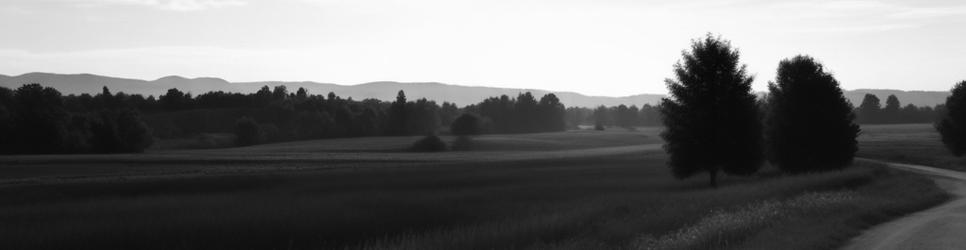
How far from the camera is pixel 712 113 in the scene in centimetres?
Result: 4188

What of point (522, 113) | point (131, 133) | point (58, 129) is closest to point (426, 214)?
point (58, 129)

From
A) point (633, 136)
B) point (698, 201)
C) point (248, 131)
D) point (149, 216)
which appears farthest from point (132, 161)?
point (633, 136)

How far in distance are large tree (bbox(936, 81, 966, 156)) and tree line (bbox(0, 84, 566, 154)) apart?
2774 inches

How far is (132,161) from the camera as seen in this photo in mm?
54781

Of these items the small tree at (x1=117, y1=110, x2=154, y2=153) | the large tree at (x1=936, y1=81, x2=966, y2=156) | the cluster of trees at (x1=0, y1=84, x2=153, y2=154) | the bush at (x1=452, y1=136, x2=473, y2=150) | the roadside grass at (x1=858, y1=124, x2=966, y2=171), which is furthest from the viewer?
the bush at (x1=452, y1=136, x2=473, y2=150)

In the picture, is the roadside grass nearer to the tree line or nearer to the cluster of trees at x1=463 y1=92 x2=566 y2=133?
the tree line

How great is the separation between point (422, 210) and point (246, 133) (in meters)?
96.6

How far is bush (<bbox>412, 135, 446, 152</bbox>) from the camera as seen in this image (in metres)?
96.6

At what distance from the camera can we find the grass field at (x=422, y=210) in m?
21.1

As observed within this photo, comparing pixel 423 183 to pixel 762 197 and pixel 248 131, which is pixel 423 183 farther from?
pixel 248 131

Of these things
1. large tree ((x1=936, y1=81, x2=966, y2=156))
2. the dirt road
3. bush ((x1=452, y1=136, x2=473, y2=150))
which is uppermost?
large tree ((x1=936, y1=81, x2=966, y2=156))

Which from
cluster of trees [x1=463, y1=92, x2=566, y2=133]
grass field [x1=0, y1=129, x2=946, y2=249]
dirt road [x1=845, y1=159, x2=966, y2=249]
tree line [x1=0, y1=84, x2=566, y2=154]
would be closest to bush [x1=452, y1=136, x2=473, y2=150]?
tree line [x1=0, y1=84, x2=566, y2=154]

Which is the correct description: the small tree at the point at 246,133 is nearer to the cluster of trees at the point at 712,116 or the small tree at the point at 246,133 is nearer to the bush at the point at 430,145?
the bush at the point at 430,145

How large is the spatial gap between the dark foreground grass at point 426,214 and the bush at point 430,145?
56.1 meters
